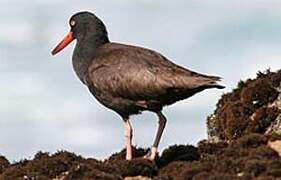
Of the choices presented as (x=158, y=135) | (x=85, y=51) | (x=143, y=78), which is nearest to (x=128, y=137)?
(x=158, y=135)

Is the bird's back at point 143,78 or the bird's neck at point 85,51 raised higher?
the bird's neck at point 85,51

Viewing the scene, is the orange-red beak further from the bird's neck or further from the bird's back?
the bird's back

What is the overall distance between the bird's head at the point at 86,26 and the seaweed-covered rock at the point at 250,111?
5.81 metres

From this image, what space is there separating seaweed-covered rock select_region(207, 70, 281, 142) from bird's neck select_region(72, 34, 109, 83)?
232 inches

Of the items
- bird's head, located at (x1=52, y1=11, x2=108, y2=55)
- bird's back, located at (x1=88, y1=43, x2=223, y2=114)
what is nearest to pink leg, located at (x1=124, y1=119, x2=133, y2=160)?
bird's back, located at (x1=88, y1=43, x2=223, y2=114)

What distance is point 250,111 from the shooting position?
3052 cm

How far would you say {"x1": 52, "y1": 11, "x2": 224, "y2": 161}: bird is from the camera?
22562mm

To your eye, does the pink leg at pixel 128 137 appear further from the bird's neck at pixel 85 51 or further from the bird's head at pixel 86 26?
the bird's head at pixel 86 26

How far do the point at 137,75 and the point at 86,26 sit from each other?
2.72 metres

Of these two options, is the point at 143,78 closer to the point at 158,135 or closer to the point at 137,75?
the point at 137,75

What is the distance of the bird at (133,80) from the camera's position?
2256 centimetres

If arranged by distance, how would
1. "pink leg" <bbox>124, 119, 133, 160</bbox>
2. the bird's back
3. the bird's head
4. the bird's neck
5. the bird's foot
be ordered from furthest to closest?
1. the bird's head
2. the bird's neck
3. "pink leg" <bbox>124, 119, 133, 160</bbox>
4. the bird's foot
5. the bird's back

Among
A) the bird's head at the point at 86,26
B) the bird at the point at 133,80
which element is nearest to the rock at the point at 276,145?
the bird at the point at 133,80

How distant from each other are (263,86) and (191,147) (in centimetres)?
662
